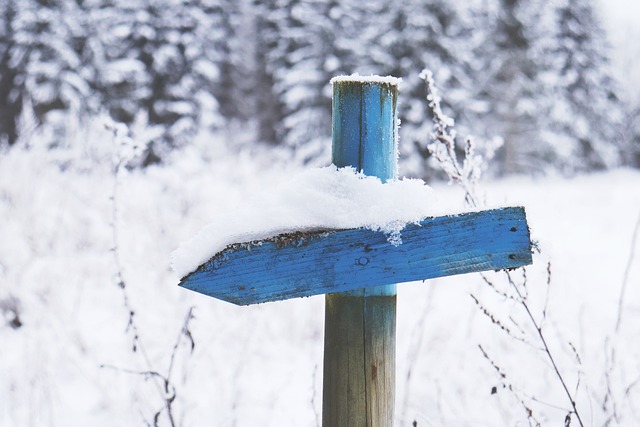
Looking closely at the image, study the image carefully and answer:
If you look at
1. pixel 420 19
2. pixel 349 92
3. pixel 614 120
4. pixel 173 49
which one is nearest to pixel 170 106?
pixel 173 49

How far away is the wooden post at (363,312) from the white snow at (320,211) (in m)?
0.06

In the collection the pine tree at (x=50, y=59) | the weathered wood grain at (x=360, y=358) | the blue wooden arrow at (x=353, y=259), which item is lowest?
the weathered wood grain at (x=360, y=358)

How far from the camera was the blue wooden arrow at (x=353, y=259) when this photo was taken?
0.97 metres

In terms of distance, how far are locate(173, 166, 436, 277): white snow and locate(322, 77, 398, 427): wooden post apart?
6cm

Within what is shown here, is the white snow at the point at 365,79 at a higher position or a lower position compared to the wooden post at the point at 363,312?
higher

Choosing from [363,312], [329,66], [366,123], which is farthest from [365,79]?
[329,66]

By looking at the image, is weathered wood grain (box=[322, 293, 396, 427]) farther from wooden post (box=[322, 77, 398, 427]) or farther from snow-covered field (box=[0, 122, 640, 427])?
snow-covered field (box=[0, 122, 640, 427])

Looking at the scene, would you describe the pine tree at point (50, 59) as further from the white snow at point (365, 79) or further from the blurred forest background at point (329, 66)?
the white snow at point (365, 79)

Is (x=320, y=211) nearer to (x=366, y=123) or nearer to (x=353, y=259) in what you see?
(x=353, y=259)

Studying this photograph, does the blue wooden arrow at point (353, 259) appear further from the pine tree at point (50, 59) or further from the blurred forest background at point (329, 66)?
the pine tree at point (50, 59)

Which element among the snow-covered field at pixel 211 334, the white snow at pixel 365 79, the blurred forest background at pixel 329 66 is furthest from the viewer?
the blurred forest background at pixel 329 66

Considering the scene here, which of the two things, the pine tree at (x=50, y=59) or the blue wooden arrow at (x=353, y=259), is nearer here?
the blue wooden arrow at (x=353, y=259)

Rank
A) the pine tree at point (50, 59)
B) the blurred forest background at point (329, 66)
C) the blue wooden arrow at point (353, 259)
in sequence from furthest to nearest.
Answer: the pine tree at point (50, 59) < the blurred forest background at point (329, 66) < the blue wooden arrow at point (353, 259)

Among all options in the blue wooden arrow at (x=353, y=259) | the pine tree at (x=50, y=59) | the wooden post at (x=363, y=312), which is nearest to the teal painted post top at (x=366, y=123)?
the wooden post at (x=363, y=312)
